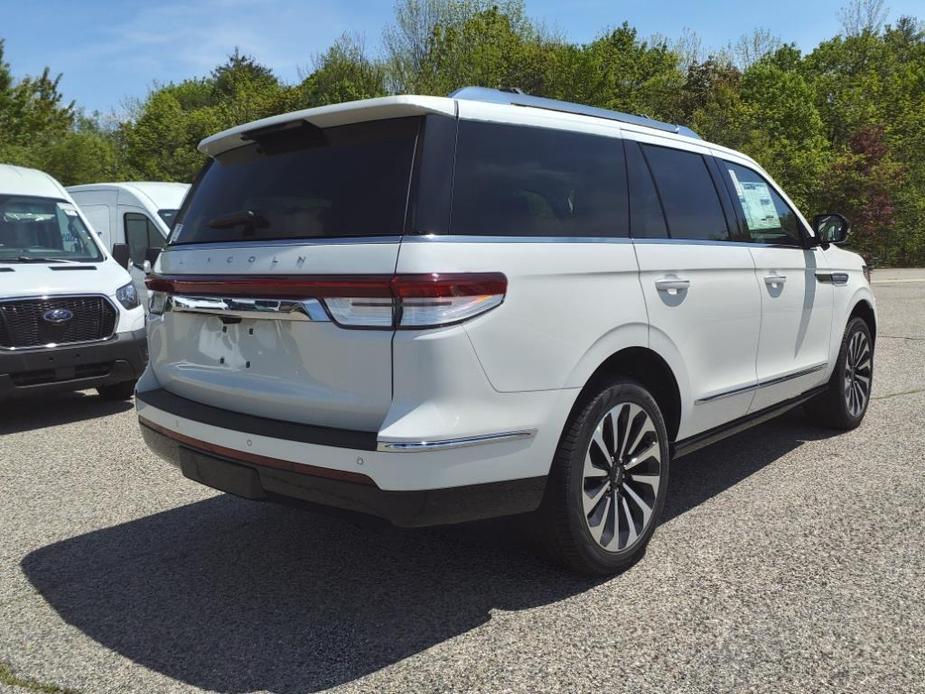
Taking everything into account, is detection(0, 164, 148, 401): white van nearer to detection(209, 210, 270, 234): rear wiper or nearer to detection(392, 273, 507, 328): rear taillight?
detection(209, 210, 270, 234): rear wiper

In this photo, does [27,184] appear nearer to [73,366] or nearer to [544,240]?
[73,366]

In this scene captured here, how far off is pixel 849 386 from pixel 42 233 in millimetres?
6936

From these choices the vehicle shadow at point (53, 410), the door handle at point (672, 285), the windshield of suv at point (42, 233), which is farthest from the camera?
the windshield of suv at point (42, 233)

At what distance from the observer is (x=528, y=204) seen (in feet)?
9.87

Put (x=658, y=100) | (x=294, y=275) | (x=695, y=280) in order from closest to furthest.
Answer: (x=294, y=275), (x=695, y=280), (x=658, y=100)

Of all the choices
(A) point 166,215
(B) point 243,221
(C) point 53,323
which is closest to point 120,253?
(C) point 53,323

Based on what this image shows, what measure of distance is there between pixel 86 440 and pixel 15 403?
7.68 feet

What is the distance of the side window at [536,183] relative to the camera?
9.30ft

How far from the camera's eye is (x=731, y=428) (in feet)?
13.6

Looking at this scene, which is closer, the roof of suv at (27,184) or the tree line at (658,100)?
the roof of suv at (27,184)

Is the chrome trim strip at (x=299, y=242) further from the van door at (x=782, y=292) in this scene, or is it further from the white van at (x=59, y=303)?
the white van at (x=59, y=303)

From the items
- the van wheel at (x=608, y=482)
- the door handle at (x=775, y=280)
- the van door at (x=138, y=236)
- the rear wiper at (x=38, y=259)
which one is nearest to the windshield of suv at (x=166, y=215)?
the van door at (x=138, y=236)

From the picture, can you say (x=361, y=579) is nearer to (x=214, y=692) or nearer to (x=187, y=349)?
(x=214, y=692)

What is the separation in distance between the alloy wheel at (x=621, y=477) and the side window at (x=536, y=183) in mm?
783
